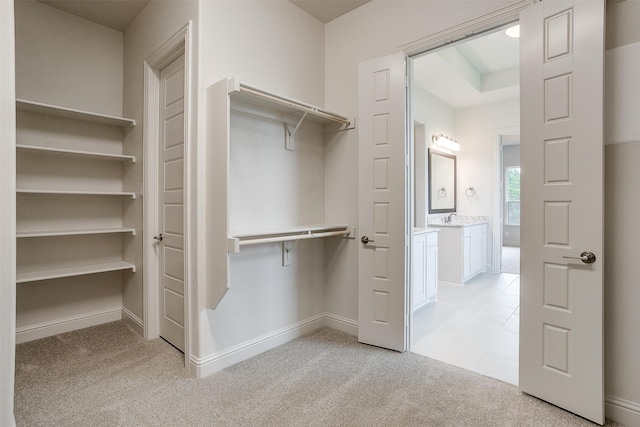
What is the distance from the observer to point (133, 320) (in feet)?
9.82

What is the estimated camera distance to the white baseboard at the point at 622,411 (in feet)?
5.48

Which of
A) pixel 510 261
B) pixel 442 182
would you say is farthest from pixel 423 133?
pixel 510 261

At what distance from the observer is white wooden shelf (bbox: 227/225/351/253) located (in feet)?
6.51

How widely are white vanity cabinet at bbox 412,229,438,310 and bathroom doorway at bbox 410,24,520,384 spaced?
33 millimetres

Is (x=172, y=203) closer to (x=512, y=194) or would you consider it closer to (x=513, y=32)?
(x=513, y=32)

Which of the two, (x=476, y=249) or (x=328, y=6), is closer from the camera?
(x=328, y=6)

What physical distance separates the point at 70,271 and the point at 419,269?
3.31m

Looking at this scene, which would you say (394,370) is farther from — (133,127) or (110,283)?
(133,127)

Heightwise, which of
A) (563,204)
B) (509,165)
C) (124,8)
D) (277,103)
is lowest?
(563,204)

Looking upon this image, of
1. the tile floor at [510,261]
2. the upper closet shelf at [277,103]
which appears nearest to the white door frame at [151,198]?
the upper closet shelf at [277,103]

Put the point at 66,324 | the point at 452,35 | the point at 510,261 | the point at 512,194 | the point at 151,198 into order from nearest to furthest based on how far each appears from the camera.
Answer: the point at 452,35 → the point at 151,198 → the point at 66,324 → the point at 510,261 → the point at 512,194

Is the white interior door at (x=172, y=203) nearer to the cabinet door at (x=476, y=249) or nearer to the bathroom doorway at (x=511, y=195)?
the cabinet door at (x=476, y=249)

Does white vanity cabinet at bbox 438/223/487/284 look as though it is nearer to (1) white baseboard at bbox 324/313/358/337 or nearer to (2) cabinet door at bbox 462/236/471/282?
(2) cabinet door at bbox 462/236/471/282

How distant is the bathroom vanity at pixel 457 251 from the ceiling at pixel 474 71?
2.02 metres
